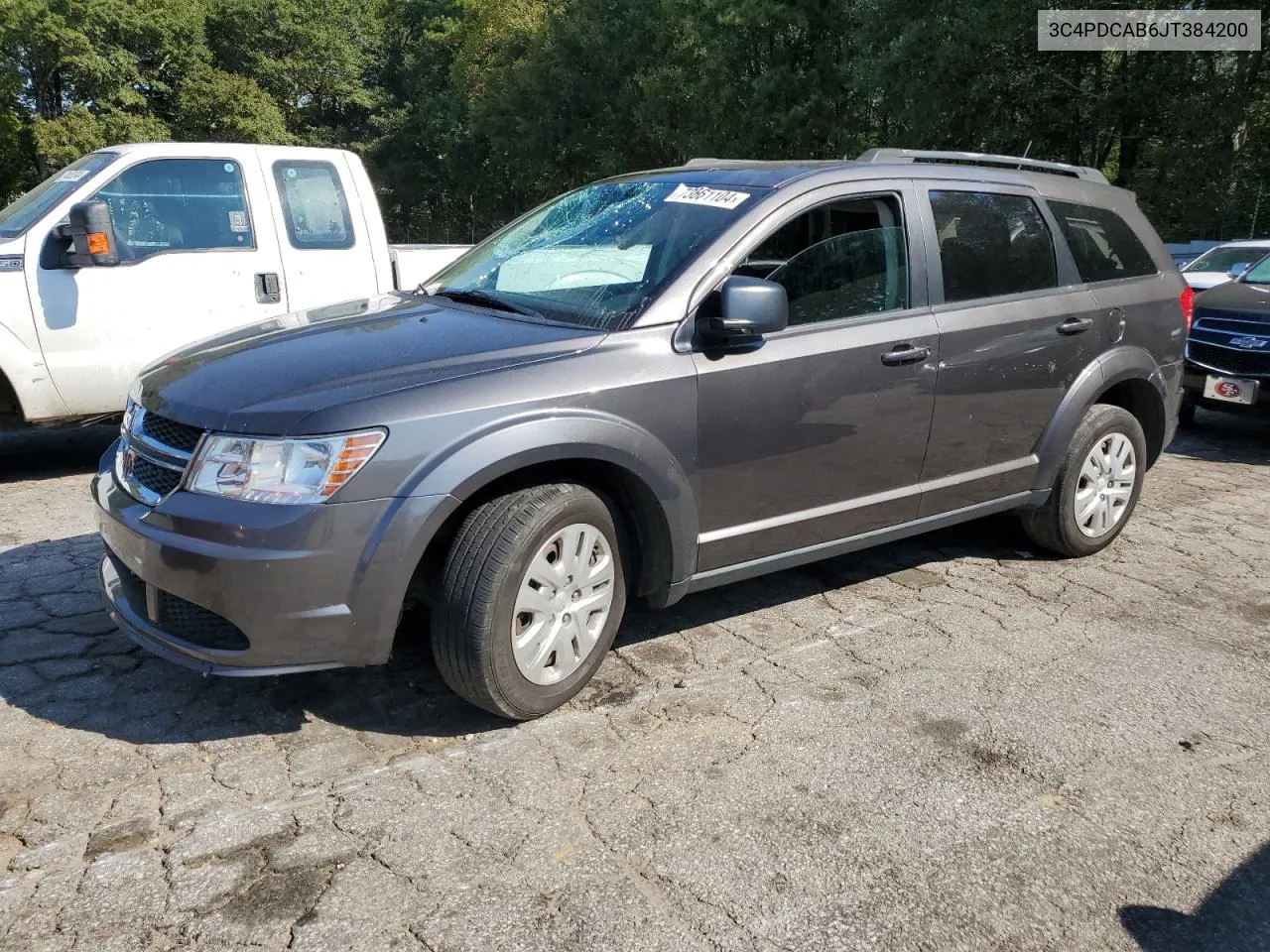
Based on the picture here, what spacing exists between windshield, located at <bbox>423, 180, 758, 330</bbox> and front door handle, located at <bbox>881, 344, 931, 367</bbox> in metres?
0.78

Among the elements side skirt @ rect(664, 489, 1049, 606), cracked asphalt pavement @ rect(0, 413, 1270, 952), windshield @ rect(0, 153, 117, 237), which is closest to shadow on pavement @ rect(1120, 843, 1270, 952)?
cracked asphalt pavement @ rect(0, 413, 1270, 952)

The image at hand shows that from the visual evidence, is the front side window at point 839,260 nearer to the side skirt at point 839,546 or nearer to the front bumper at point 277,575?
the side skirt at point 839,546

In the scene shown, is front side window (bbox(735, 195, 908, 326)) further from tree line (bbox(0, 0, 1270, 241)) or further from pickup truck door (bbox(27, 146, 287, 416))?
tree line (bbox(0, 0, 1270, 241))

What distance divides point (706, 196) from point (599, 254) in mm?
462

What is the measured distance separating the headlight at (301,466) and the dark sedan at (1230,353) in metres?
6.92

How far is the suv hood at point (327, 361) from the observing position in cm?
301

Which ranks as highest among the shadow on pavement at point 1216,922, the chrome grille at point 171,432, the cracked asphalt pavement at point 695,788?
the chrome grille at point 171,432

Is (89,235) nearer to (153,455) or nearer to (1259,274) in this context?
(153,455)

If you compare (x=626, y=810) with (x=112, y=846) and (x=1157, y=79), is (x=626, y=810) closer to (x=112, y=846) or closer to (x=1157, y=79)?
(x=112, y=846)

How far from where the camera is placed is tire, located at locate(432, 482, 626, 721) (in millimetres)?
3109

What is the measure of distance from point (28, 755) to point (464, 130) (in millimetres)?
43793

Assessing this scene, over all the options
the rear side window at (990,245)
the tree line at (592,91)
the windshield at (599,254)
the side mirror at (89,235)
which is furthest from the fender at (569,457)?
the tree line at (592,91)

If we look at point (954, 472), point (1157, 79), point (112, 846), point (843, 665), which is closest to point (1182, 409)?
point (954, 472)

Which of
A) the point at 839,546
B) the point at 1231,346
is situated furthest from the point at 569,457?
the point at 1231,346
